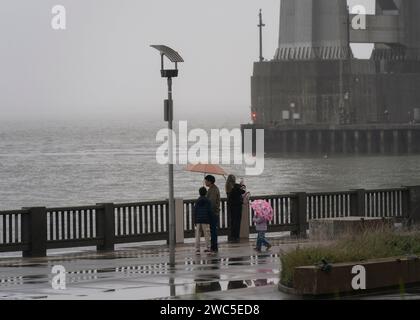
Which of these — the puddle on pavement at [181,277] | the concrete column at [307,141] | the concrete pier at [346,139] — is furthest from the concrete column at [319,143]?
the puddle on pavement at [181,277]

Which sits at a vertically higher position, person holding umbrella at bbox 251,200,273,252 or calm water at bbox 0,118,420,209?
person holding umbrella at bbox 251,200,273,252

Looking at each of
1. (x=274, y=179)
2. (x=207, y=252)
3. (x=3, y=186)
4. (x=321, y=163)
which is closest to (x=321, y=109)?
(x=321, y=163)

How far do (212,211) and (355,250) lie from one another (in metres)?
7.66

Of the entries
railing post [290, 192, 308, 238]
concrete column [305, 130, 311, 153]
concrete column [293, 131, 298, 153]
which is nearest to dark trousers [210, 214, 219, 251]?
railing post [290, 192, 308, 238]

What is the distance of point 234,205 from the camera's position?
28719mm

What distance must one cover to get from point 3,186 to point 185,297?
274 feet

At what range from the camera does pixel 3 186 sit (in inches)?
3922

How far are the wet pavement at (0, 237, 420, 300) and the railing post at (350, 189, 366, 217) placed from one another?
17.3ft

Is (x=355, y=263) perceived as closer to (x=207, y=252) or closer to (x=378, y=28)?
(x=207, y=252)

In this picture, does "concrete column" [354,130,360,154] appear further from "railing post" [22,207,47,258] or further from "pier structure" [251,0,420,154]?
"railing post" [22,207,47,258]

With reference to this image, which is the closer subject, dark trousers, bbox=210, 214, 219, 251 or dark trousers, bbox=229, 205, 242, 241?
dark trousers, bbox=210, 214, 219, 251

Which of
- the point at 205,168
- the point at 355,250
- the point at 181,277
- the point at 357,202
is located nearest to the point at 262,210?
the point at 205,168

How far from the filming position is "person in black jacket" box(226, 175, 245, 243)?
2858cm

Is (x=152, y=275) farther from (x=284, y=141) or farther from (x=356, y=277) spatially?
(x=284, y=141)
